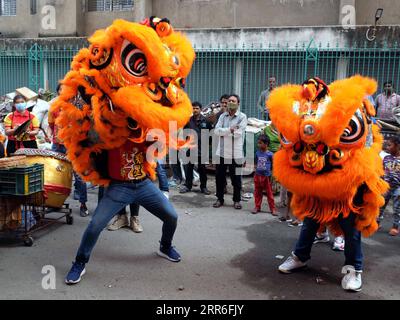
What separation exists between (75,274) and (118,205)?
75 cm

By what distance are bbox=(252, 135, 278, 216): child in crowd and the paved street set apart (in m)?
0.56

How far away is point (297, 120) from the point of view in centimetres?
377

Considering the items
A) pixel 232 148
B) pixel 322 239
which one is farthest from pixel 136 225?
pixel 322 239

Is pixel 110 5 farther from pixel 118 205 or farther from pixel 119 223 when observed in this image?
pixel 118 205

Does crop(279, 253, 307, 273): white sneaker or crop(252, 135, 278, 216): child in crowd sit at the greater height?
crop(252, 135, 278, 216): child in crowd

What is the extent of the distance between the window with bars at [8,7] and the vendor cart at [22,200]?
37.2ft

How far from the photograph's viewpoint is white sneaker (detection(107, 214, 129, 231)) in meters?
5.76

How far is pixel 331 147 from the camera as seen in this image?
3.72 m

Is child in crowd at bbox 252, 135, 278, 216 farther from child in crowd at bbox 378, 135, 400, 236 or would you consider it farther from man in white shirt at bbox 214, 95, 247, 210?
child in crowd at bbox 378, 135, 400, 236

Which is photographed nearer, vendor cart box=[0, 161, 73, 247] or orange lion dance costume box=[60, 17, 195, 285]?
orange lion dance costume box=[60, 17, 195, 285]

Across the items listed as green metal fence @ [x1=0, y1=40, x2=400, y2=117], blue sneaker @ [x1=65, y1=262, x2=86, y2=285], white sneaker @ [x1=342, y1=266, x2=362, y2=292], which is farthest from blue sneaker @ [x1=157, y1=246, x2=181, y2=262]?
green metal fence @ [x1=0, y1=40, x2=400, y2=117]

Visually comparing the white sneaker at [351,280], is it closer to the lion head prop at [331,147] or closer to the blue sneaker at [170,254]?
the lion head prop at [331,147]

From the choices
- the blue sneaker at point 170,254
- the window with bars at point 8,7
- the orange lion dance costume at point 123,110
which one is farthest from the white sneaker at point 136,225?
the window with bars at point 8,7
